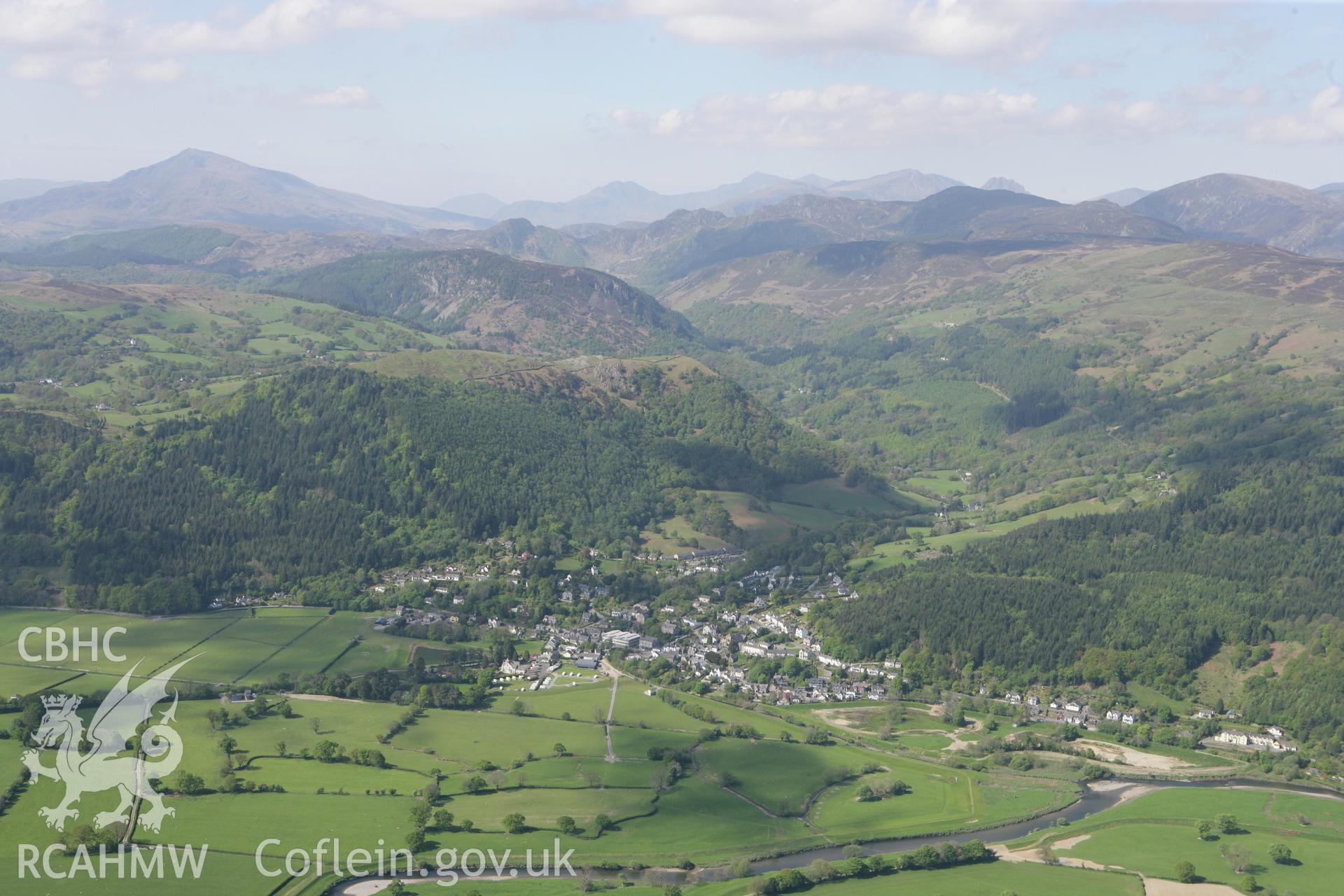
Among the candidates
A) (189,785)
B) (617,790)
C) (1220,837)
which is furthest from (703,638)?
(189,785)

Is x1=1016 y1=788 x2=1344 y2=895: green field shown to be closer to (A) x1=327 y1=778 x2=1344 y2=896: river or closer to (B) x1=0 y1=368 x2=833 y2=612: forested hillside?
(A) x1=327 y1=778 x2=1344 y2=896: river

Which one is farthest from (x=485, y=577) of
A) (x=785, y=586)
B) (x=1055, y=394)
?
(x=1055, y=394)

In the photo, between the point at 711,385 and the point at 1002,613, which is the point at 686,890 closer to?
A: the point at 1002,613

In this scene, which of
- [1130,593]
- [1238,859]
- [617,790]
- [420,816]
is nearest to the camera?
→ [420,816]

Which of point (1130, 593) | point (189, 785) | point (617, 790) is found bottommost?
point (617, 790)

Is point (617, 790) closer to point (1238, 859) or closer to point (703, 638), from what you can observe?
point (703, 638)

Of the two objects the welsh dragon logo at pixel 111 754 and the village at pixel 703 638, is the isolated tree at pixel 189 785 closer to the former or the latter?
the welsh dragon logo at pixel 111 754

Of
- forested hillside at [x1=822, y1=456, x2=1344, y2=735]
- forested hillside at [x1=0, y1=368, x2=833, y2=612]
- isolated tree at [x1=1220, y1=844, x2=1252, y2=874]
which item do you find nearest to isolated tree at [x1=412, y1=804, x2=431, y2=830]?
isolated tree at [x1=1220, y1=844, x2=1252, y2=874]
